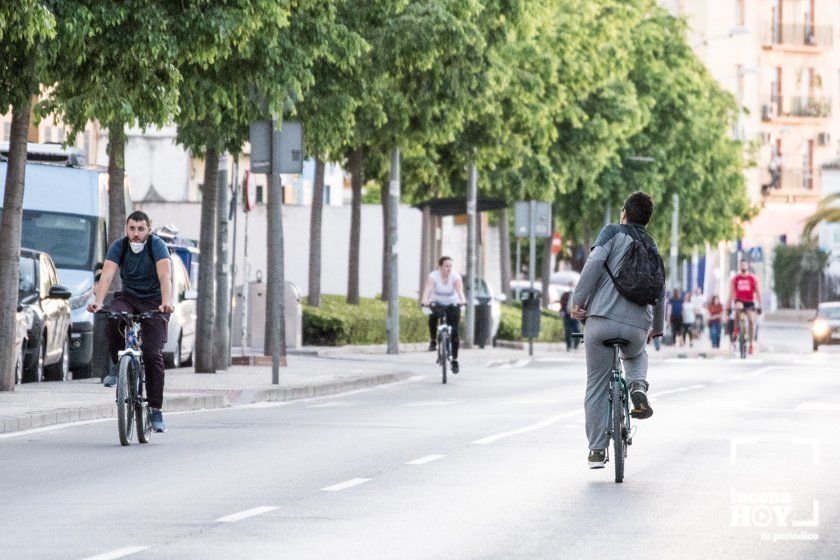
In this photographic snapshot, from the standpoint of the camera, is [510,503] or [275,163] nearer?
[510,503]

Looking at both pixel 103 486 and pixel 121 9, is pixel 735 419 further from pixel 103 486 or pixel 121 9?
pixel 103 486

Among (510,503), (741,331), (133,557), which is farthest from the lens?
(741,331)

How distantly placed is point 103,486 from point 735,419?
9.34m

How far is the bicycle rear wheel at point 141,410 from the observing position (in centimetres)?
1700

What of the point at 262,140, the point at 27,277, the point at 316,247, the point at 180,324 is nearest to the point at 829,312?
the point at 316,247

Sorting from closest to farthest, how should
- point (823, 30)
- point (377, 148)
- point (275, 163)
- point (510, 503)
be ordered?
point (510, 503) → point (275, 163) → point (377, 148) → point (823, 30)

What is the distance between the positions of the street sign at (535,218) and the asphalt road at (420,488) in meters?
22.0

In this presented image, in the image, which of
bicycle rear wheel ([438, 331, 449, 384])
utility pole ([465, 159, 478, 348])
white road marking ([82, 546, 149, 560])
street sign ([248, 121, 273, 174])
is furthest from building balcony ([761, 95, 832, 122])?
white road marking ([82, 546, 149, 560])

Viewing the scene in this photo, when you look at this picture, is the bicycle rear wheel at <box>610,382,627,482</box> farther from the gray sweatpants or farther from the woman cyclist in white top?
the woman cyclist in white top

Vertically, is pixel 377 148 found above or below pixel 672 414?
above

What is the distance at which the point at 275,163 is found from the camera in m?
26.9

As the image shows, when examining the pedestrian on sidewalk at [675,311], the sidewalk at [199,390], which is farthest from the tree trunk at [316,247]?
the pedestrian on sidewalk at [675,311]

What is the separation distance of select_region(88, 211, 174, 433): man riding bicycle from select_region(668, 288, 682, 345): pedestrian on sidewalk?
145 ft

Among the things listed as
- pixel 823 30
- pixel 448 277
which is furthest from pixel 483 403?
pixel 823 30
